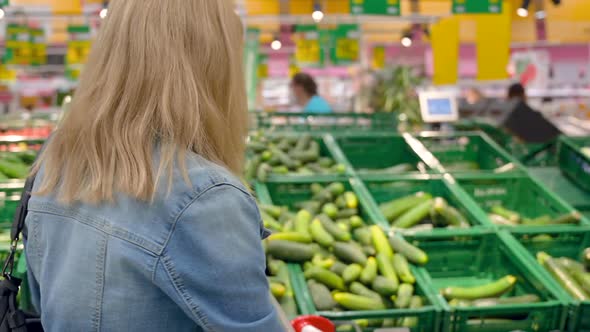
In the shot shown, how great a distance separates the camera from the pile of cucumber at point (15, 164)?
11.5 ft

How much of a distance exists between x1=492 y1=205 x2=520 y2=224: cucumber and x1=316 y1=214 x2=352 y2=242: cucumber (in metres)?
1.06

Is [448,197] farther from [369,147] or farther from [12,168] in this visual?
[12,168]

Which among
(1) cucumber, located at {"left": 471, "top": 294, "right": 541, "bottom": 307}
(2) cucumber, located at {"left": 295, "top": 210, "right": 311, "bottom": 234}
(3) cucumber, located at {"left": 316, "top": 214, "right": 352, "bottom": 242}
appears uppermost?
(2) cucumber, located at {"left": 295, "top": 210, "right": 311, "bottom": 234}

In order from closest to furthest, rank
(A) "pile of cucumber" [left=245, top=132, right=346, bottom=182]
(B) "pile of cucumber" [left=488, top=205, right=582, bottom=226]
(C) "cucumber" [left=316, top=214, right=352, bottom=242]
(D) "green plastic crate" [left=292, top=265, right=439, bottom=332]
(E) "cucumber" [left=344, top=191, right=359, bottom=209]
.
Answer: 1. (D) "green plastic crate" [left=292, top=265, right=439, bottom=332]
2. (C) "cucumber" [left=316, top=214, right=352, bottom=242]
3. (B) "pile of cucumber" [left=488, top=205, right=582, bottom=226]
4. (E) "cucumber" [left=344, top=191, right=359, bottom=209]
5. (A) "pile of cucumber" [left=245, top=132, right=346, bottom=182]

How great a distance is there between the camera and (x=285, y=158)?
407cm

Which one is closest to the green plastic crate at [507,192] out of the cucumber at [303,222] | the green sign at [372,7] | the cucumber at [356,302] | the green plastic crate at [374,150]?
the green plastic crate at [374,150]

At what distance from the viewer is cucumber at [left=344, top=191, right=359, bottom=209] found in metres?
3.52

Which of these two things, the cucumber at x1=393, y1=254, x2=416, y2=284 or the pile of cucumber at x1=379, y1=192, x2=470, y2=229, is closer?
the cucumber at x1=393, y1=254, x2=416, y2=284

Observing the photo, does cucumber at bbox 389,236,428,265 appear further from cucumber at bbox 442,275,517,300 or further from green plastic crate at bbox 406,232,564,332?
cucumber at bbox 442,275,517,300

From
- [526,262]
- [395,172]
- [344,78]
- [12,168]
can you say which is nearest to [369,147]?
[395,172]

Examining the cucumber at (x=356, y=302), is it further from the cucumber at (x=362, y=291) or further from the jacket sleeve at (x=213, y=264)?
the jacket sleeve at (x=213, y=264)

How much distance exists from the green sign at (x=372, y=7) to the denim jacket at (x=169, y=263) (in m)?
5.97

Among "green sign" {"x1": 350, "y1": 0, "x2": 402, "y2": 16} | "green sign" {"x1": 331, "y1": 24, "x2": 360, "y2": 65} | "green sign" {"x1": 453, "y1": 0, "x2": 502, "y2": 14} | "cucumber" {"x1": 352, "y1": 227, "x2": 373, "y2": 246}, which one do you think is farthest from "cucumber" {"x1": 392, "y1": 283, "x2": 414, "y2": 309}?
"green sign" {"x1": 331, "y1": 24, "x2": 360, "y2": 65}

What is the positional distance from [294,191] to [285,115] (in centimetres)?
155
